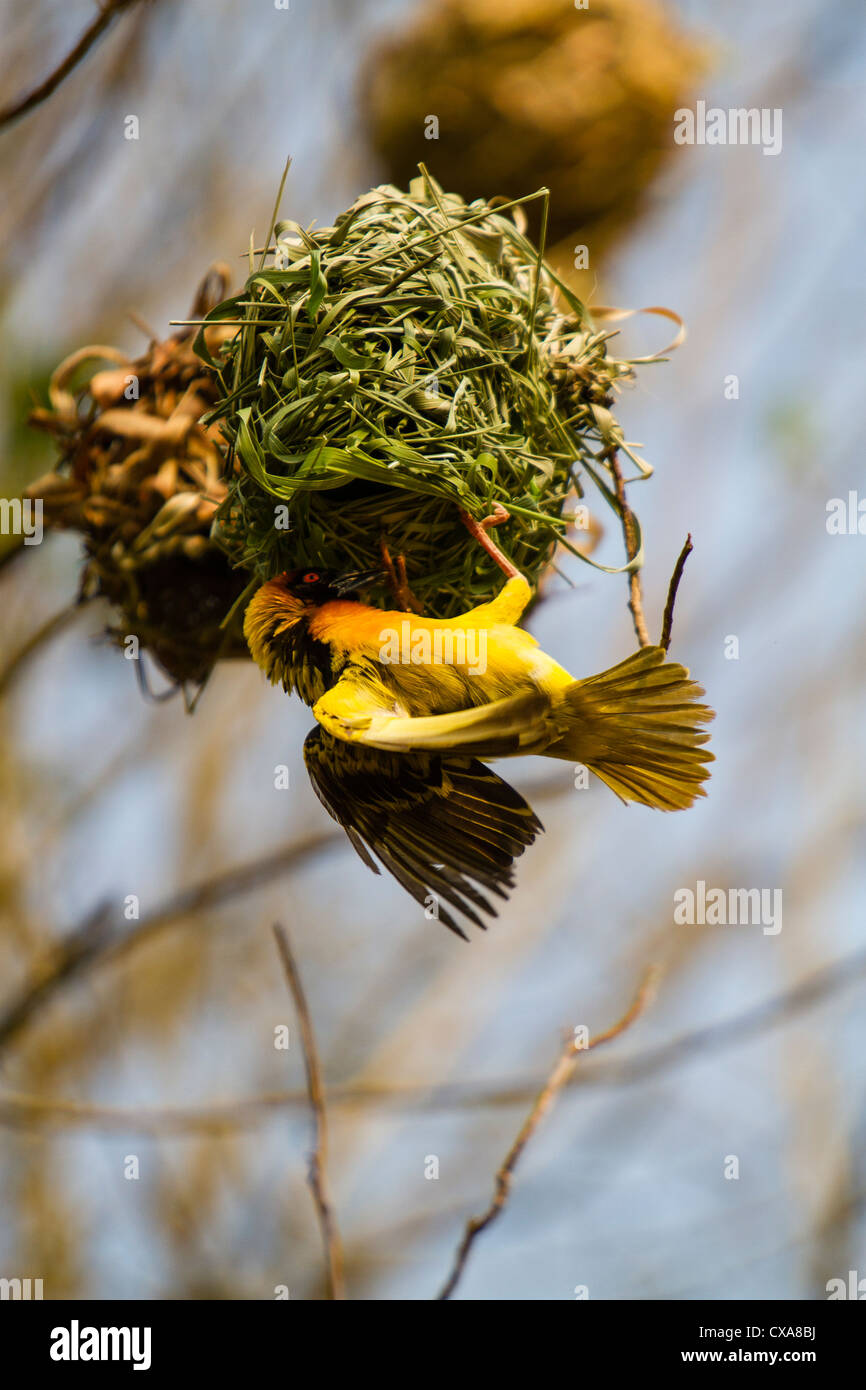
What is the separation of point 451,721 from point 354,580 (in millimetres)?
373

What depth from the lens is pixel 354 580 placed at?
1.77 metres

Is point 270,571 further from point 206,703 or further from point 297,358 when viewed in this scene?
point 206,703

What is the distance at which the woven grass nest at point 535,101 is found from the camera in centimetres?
315

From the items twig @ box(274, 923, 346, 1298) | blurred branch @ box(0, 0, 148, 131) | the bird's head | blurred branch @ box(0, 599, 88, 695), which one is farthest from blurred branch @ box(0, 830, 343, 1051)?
blurred branch @ box(0, 0, 148, 131)

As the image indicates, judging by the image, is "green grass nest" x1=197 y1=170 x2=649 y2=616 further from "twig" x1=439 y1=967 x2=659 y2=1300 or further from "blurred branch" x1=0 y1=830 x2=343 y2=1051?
"blurred branch" x1=0 y1=830 x2=343 y2=1051

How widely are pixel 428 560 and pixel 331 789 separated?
35 cm

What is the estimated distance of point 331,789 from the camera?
5.83 ft

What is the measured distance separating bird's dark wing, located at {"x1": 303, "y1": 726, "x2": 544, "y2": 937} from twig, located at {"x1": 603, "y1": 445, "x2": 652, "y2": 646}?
0.29m

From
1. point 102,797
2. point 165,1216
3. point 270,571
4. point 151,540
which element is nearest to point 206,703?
point 102,797

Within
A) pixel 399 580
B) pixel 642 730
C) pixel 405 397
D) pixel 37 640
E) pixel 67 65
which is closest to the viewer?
pixel 642 730

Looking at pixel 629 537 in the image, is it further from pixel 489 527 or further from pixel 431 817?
pixel 431 817

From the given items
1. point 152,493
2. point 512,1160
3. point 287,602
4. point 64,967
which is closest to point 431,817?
point 287,602

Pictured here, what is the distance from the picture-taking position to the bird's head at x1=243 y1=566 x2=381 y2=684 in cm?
177

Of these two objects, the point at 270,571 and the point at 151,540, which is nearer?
the point at 270,571
